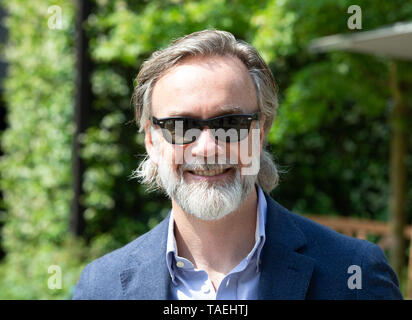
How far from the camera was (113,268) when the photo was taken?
71.9 inches

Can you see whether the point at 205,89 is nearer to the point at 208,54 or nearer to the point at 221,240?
the point at 208,54

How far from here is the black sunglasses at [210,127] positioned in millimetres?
1600

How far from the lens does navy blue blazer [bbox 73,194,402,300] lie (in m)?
1.63

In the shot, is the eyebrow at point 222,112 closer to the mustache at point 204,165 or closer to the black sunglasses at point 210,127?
the black sunglasses at point 210,127

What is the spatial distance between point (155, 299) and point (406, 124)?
4900mm

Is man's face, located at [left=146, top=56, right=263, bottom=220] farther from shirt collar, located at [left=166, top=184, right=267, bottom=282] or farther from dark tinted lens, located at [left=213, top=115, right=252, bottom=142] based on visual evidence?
shirt collar, located at [left=166, top=184, right=267, bottom=282]

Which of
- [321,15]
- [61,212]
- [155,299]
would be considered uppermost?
[321,15]

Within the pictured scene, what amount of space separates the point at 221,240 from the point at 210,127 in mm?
393

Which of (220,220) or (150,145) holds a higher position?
(150,145)

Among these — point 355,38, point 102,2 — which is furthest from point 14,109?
point 355,38

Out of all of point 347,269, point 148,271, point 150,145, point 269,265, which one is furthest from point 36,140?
point 347,269

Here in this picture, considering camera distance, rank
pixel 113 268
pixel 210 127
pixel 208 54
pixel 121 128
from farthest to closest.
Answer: pixel 121 128
pixel 113 268
pixel 208 54
pixel 210 127

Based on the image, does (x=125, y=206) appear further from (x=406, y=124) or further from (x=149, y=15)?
(x=406, y=124)
